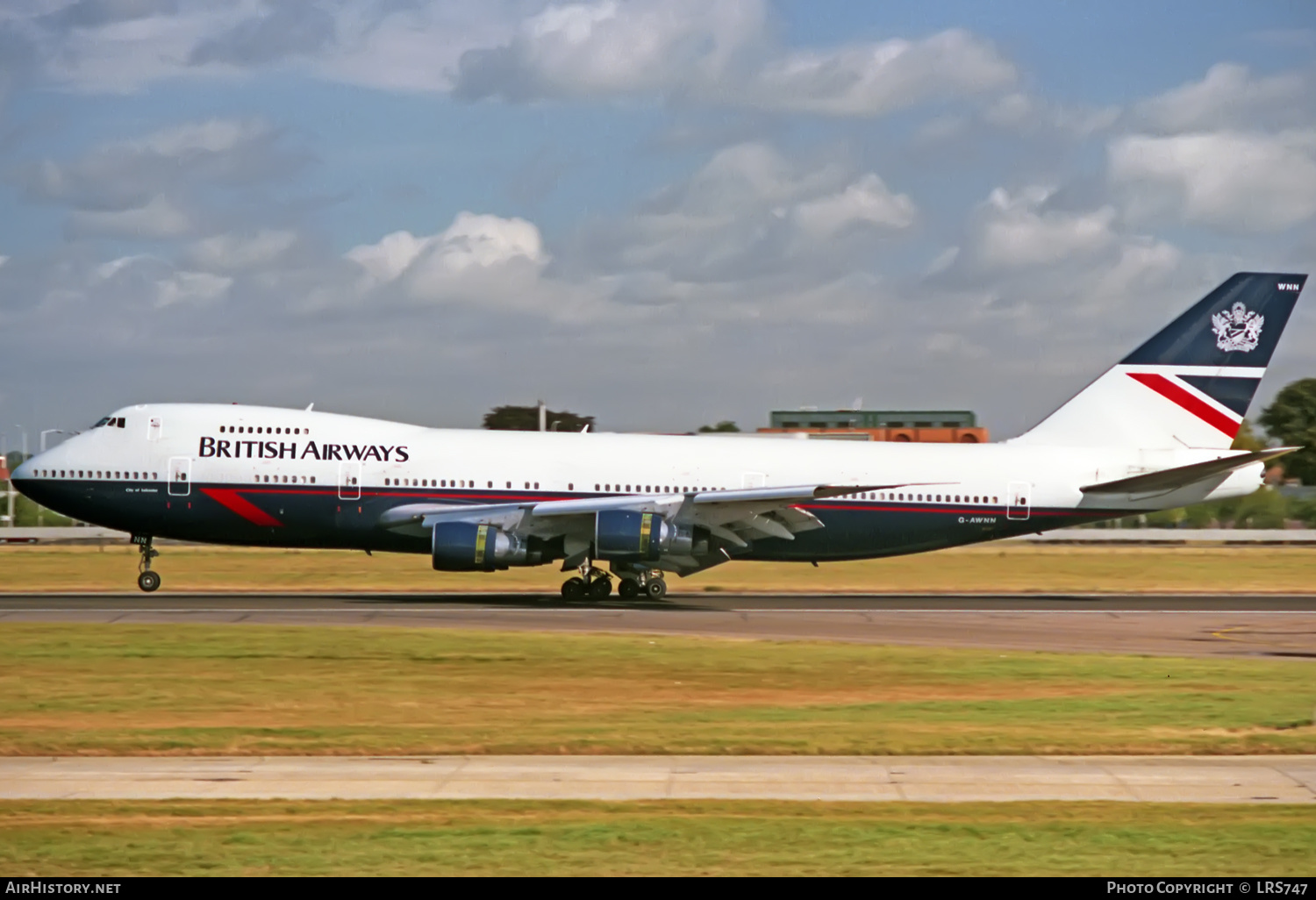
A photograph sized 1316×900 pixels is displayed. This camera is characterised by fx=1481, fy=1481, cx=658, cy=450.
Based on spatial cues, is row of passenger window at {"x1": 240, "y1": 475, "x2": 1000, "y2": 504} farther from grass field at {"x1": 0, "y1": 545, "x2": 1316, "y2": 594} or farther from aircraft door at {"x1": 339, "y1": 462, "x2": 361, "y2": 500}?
grass field at {"x1": 0, "y1": 545, "x2": 1316, "y2": 594}

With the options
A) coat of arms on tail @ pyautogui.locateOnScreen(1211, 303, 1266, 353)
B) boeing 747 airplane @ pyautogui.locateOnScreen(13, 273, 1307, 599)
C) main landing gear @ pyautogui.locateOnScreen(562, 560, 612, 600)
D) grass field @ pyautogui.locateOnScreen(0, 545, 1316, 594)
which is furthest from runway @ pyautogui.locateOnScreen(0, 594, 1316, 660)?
coat of arms on tail @ pyautogui.locateOnScreen(1211, 303, 1266, 353)

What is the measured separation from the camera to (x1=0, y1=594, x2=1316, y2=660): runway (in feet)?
85.9

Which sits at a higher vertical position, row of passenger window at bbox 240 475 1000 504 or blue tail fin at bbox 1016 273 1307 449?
blue tail fin at bbox 1016 273 1307 449

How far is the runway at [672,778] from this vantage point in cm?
1259

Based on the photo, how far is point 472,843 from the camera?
10.6m

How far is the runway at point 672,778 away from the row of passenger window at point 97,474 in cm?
2083

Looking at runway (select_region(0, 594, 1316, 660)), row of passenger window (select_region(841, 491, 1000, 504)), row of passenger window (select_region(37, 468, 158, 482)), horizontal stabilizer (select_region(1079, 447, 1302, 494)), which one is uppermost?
horizontal stabilizer (select_region(1079, 447, 1302, 494))

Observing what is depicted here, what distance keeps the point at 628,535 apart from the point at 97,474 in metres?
12.5

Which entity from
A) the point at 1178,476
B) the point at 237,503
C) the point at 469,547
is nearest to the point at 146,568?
the point at 237,503

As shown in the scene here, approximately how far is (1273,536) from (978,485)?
3334 cm

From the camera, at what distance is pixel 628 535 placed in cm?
3291

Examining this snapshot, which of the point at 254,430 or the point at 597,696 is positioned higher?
the point at 254,430

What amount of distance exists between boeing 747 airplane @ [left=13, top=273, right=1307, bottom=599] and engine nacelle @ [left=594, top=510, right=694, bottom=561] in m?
0.04

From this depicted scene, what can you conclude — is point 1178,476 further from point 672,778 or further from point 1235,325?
point 672,778
